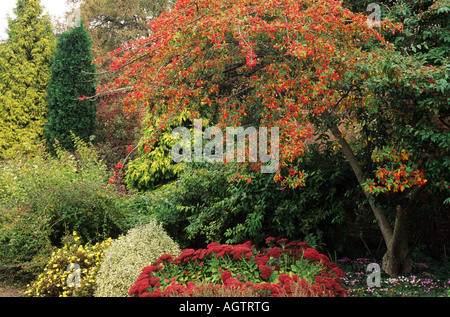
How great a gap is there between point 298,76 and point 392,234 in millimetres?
2098

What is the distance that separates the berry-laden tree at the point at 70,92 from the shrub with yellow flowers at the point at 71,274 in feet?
22.5

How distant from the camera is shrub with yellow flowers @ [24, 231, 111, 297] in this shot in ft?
14.0

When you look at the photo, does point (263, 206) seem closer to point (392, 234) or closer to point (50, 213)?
point (392, 234)

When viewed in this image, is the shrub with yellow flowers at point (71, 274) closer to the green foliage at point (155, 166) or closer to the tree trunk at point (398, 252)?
the tree trunk at point (398, 252)

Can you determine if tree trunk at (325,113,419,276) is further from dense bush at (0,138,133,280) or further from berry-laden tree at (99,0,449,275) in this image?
dense bush at (0,138,133,280)

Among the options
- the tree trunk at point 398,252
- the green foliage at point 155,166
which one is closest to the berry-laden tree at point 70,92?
the green foliage at point 155,166

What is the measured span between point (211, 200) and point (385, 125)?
251cm

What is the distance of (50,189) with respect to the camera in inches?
211

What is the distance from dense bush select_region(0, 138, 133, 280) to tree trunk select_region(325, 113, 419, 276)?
312 cm

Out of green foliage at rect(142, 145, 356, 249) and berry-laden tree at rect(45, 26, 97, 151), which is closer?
green foliage at rect(142, 145, 356, 249)

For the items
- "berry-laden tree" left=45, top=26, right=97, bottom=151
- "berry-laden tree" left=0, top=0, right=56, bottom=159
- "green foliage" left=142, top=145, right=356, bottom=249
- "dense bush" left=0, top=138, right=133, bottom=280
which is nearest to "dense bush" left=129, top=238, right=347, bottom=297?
"green foliage" left=142, top=145, right=356, bottom=249

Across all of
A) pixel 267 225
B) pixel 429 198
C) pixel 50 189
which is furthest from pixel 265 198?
pixel 50 189
